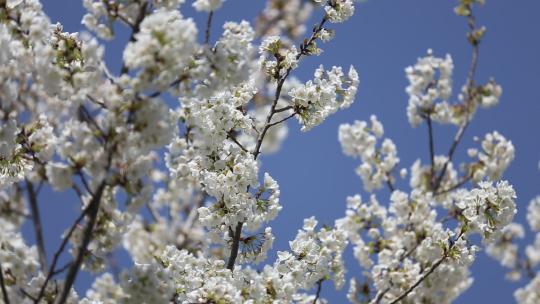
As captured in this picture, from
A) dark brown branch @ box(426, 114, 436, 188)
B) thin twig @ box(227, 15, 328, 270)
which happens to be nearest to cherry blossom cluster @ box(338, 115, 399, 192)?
dark brown branch @ box(426, 114, 436, 188)

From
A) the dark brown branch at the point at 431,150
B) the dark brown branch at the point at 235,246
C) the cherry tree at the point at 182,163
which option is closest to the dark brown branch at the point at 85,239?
the cherry tree at the point at 182,163

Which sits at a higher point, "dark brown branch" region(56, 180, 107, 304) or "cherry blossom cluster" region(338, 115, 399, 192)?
"cherry blossom cluster" region(338, 115, 399, 192)

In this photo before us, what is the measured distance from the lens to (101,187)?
11.5 feet

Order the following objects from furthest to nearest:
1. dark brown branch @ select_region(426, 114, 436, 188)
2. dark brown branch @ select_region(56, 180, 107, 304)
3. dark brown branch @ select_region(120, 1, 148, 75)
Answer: dark brown branch @ select_region(426, 114, 436, 188) → dark brown branch @ select_region(120, 1, 148, 75) → dark brown branch @ select_region(56, 180, 107, 304)

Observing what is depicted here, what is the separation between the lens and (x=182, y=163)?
7.32m

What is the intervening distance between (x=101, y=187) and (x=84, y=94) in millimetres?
658

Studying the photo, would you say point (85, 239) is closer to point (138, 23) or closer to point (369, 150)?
point (138, 23)

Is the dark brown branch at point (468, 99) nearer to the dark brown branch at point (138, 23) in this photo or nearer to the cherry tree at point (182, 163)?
the cherry tree at point (182, 163)

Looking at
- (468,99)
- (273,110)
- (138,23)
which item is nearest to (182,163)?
(273,110)

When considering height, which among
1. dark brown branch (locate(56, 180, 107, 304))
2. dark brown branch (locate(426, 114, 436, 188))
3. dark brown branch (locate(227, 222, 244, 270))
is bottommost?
dark brown branch (locate(56, 180, 107, 304))

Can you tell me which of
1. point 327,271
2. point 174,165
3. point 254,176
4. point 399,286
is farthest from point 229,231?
point 399,286

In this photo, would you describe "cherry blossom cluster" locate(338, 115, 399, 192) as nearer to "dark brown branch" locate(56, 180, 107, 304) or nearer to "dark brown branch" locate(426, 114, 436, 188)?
"dark brown branch" locate(426, 114, 436, 188)

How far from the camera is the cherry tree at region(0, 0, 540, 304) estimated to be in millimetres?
3574

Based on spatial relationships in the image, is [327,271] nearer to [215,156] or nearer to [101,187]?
[215,156]
